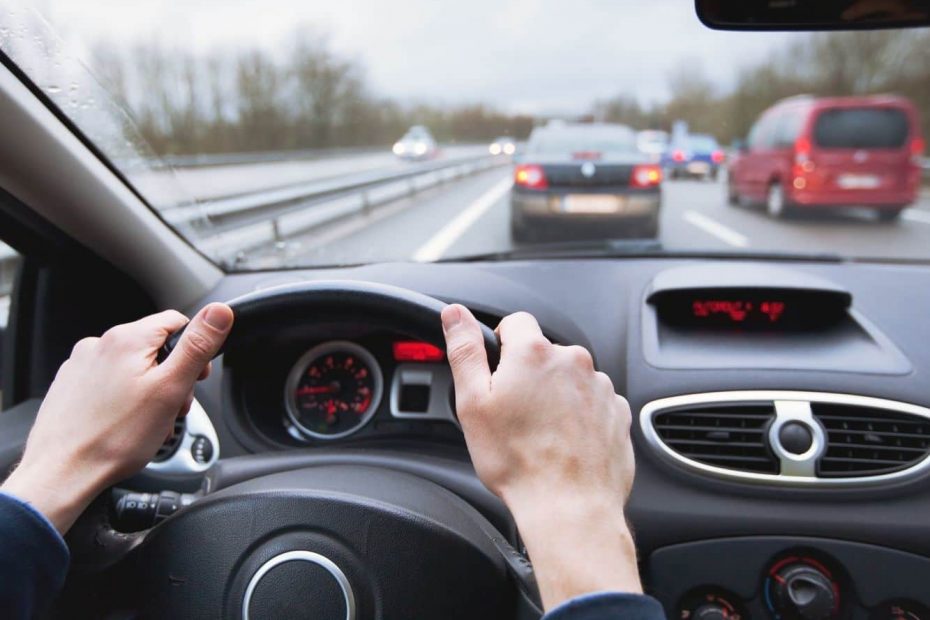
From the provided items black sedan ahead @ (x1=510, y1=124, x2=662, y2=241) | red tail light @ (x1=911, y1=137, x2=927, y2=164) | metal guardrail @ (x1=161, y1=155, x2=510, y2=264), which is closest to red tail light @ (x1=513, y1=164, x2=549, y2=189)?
black sedan ahead @ (x1=510, y1=124, x2=662, y2=241)

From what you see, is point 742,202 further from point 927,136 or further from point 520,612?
point 520,612

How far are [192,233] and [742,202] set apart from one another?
21.8 ft

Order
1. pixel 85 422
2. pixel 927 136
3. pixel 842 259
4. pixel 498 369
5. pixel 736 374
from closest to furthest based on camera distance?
pixel 498 369 < pixel 85 422 < pixel 736 374 < pixel 842 259 < pixel 927 136

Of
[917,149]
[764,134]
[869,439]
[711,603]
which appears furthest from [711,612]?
[917,149]

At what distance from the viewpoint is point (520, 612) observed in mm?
1668

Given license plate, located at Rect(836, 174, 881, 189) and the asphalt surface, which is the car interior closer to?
the asphalt surface

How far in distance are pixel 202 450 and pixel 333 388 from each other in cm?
46

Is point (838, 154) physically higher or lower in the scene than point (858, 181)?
higher

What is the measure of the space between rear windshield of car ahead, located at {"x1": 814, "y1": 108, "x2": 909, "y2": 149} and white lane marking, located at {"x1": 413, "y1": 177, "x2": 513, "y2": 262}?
3459mm

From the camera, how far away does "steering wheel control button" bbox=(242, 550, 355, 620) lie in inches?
60.8

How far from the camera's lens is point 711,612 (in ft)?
7.71

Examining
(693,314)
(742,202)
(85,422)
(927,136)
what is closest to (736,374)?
(693,314)

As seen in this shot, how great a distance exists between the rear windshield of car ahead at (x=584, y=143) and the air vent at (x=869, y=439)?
9.62 feet

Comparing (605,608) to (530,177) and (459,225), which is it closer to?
(459,225)
